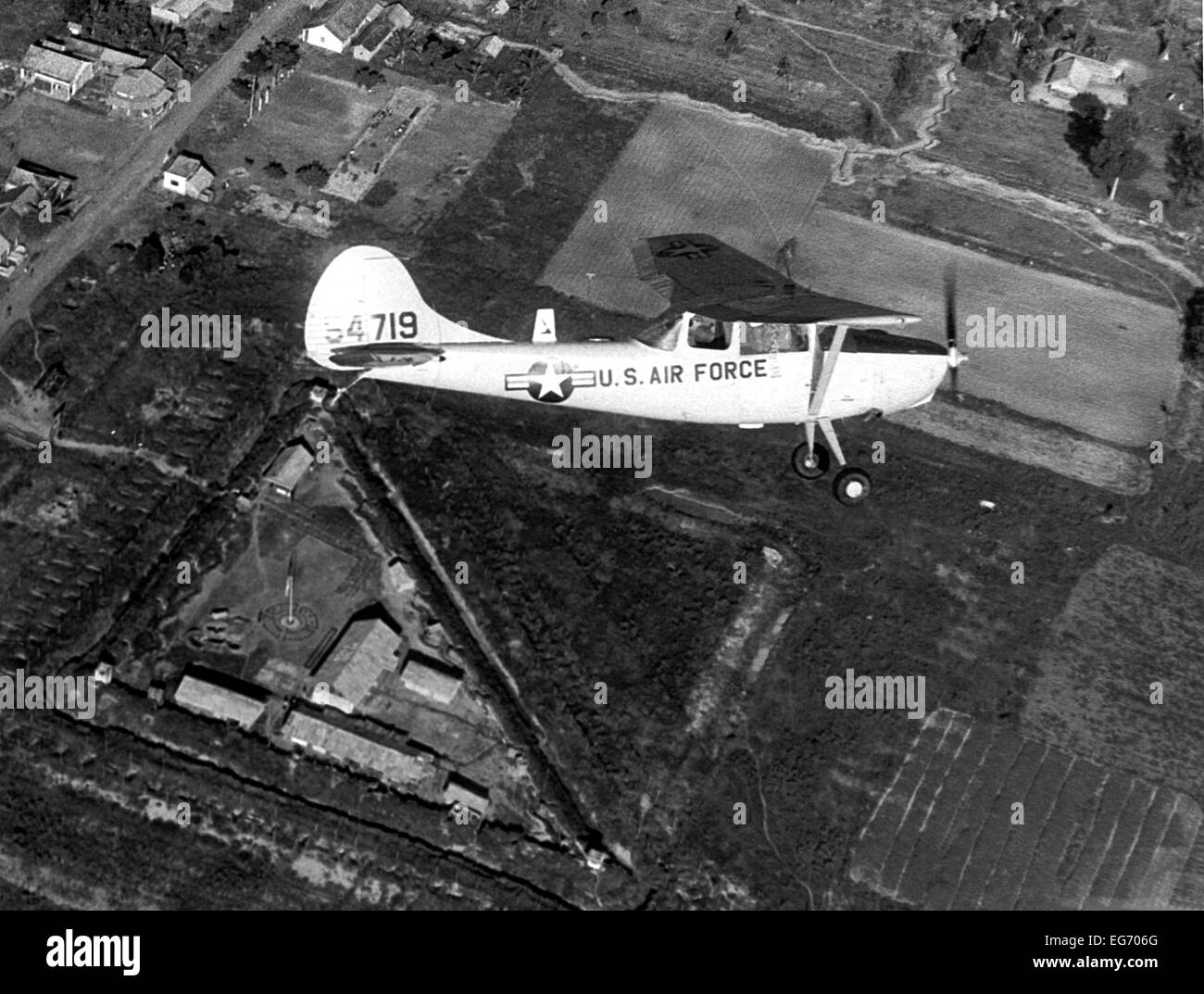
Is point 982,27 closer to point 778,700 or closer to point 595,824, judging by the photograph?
point 778,700

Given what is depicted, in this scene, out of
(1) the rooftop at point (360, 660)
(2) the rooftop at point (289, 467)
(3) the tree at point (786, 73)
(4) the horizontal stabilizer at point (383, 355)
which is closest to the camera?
(1) the rooftop at point (360, 660)

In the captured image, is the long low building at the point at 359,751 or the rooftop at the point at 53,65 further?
the rooftop at the point at 53,65

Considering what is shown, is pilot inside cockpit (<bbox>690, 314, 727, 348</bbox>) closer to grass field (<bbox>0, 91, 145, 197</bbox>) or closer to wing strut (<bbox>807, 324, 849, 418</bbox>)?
wing strut (<bbox>807, 324, 849, 418</bbox>)

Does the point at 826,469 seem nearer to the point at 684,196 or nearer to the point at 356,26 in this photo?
the point at 684,196

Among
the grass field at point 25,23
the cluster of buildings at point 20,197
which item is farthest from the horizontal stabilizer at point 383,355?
the grass field at point 25,23

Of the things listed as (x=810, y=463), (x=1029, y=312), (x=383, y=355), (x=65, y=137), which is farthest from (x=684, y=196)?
(x=65, y=137)

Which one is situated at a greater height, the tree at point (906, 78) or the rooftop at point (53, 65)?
the tree at point (906, 78)

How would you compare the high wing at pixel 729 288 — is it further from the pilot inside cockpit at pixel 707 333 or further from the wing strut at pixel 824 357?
the wing strut at pixel 824 357
